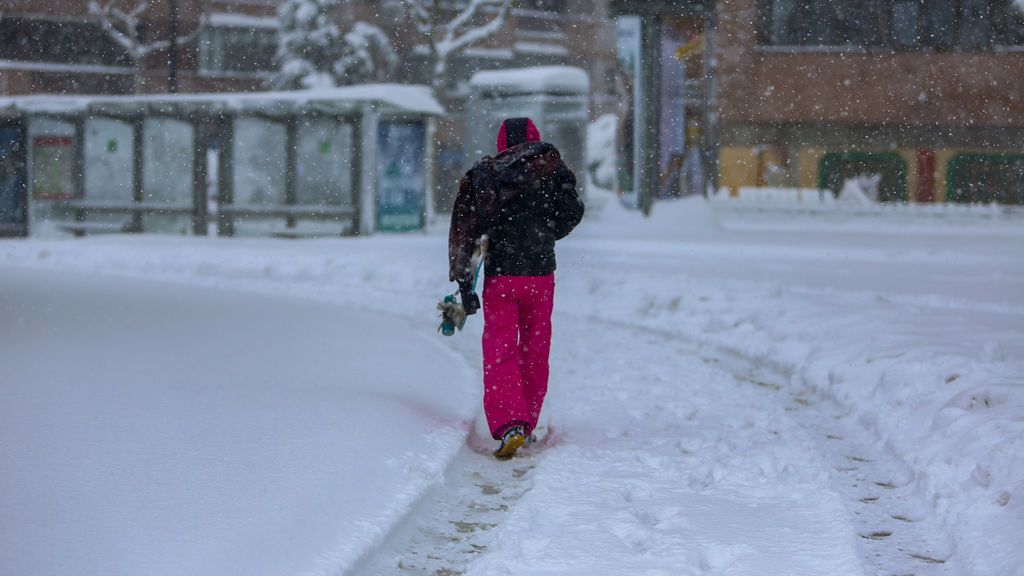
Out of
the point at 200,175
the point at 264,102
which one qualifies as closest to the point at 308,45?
the point at 200,175

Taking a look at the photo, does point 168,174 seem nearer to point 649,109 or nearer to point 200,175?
point 200,175

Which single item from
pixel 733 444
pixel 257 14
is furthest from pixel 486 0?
pixel 733 444

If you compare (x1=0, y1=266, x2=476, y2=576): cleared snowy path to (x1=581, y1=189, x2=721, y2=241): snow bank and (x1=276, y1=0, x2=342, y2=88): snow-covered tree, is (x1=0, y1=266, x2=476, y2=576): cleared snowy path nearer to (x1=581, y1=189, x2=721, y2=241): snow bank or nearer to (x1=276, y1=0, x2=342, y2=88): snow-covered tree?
(x1=581, y1=189, x2=721, y2=241): snow bank

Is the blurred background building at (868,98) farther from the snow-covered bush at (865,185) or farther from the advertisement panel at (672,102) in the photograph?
the advertisement panel at (672,102)

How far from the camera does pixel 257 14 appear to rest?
49.5m

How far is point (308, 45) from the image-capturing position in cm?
4359

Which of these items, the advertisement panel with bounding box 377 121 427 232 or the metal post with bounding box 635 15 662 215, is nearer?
the advertisement panel with bounding box 377 121 427 232

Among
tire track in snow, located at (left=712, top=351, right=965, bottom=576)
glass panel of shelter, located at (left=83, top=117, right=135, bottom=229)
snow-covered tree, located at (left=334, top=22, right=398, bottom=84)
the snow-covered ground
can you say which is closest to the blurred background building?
snow-covered tree, located at (left=334, top=22, right=398, bottom=84)

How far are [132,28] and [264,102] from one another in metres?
23.8

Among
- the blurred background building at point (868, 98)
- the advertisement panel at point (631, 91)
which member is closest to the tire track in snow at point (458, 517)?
the advertisement panel at point (631, 91)

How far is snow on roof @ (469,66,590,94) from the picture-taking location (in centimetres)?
2473

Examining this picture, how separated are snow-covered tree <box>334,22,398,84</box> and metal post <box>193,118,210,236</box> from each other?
18.9 metres

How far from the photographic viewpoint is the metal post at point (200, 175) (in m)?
24.1

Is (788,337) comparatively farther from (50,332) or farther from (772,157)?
(772,157)
